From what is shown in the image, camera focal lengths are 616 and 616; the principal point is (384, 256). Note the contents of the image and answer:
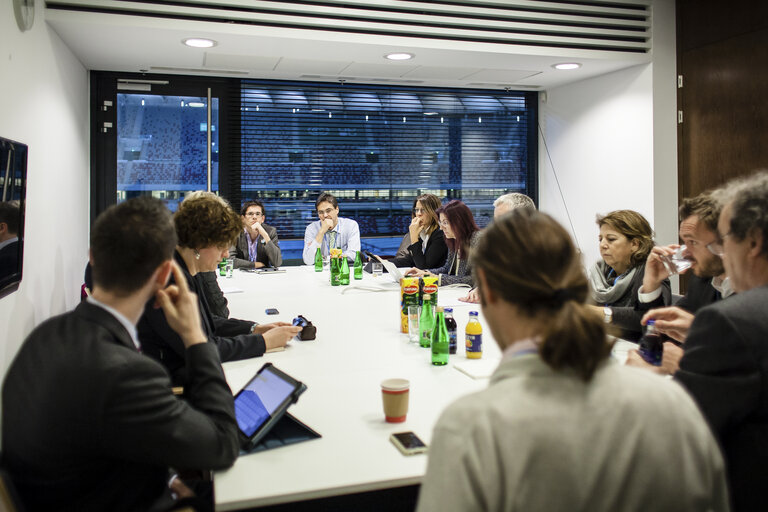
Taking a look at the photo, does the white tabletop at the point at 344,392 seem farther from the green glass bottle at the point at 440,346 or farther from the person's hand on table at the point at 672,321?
the person's hand on table at the point at 672,321

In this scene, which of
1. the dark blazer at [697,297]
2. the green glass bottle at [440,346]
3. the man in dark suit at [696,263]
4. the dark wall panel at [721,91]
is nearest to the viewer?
the green glass bottle at [440,346]

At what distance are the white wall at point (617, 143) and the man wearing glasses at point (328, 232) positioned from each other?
2.23 metres

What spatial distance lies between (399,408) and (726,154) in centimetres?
413

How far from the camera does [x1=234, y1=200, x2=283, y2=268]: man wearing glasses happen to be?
5449 millimetres

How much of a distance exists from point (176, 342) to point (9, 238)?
113 cm

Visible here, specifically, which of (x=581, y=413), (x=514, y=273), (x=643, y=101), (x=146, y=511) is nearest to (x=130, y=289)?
(x=146, y=511)

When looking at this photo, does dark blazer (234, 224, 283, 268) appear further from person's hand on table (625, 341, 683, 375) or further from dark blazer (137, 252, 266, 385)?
person's hand on table (625, 341, 683, 375)

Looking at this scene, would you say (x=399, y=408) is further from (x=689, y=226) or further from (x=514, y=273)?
(x=689, y=226)

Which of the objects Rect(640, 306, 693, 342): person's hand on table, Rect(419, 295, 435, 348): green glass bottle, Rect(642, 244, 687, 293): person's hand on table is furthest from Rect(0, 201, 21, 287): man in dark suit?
Rect(642, 244, 687, 293): person's hand on table

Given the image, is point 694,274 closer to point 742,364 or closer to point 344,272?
point 742,364

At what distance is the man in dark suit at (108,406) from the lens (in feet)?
3.95

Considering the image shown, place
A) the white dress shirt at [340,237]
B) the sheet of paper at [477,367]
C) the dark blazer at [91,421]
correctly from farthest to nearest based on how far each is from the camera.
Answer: the white dress shirt at [340,237] < the sheet of paper at [477,367] < the dark blazer at [91,421]

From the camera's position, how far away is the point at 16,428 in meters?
1.23

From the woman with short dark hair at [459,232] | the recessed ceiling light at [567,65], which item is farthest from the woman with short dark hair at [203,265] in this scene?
the recessed ceiling light at [567,65]
